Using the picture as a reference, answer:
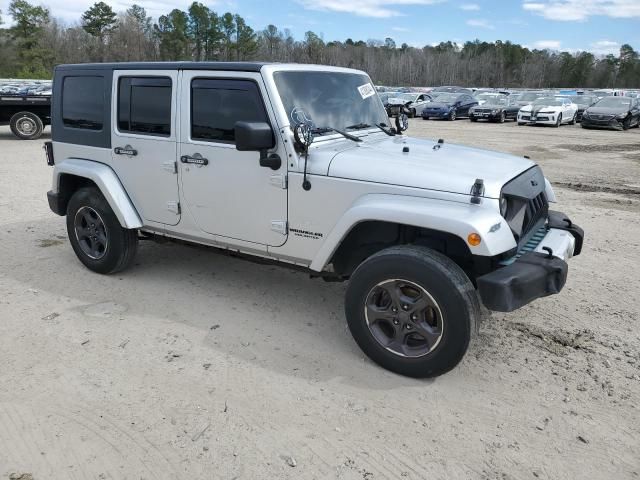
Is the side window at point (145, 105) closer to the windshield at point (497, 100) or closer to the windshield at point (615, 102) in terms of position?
the windshield at point (615, 102)

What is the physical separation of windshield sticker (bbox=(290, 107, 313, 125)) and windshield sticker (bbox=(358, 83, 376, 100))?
36.9 inches

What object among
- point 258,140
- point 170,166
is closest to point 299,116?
point 258,140

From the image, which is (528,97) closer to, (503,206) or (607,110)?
(607,110)

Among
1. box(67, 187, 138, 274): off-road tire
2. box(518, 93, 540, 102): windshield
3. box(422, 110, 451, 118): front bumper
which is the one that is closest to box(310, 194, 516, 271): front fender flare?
box(67, 187, 138, 274): off-road tire

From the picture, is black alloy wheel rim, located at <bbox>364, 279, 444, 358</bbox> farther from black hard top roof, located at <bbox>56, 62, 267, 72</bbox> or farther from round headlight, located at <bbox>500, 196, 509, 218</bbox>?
black hard top roof, located at <bbox>56, 62, 267, 72</bbox>

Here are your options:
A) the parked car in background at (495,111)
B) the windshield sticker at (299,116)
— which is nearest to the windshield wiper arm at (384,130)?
the windshield sticker at (299,116)

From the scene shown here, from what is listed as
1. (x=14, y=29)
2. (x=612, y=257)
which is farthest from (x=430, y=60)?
(x=612, y=257)

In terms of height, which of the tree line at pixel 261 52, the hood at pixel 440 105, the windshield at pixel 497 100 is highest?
the tree line at pixel 261 52

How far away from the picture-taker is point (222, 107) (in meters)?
4.14

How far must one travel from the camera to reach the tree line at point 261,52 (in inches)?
2450

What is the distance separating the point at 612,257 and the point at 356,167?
148 inches

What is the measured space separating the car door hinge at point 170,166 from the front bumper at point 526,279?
264cm

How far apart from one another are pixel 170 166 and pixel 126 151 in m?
0.58

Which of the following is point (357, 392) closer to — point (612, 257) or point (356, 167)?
point (356, 167)
